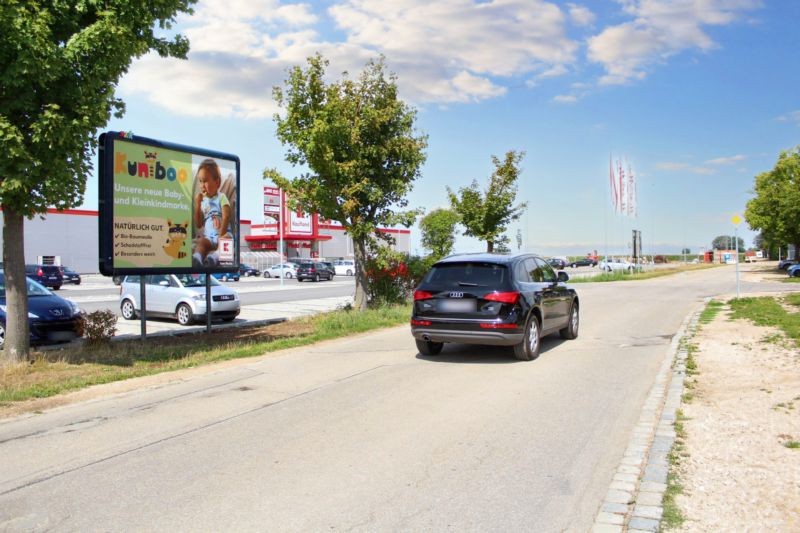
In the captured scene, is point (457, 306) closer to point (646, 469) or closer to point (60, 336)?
point (646, 469)

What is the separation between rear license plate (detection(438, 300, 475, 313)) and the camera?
942cm

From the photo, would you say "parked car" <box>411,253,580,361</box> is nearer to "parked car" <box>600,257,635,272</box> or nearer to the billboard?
the billboard

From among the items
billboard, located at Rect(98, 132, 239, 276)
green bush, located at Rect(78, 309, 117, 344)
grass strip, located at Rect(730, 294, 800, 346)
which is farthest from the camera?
grass strip, located at Rect(730, 294, 800, 346)

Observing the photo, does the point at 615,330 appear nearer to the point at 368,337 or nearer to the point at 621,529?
the point at 368,337

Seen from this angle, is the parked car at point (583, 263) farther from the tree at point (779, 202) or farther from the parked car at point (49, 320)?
the parked car at point (49, 320)

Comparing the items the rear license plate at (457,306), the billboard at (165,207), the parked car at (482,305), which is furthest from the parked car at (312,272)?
the rear license plate at (457,306)

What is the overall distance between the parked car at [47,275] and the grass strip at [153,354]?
27.1 meters

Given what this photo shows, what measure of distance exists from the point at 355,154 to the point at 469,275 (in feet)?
27.8

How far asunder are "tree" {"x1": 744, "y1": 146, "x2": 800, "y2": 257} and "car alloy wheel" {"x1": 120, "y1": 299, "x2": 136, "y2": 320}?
50256 millimetres

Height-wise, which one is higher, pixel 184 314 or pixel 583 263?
pixel 583 263

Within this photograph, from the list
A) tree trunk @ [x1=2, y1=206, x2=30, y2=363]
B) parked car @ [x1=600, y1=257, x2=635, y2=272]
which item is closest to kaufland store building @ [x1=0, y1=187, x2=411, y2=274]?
parked car @ [x1=600, y1=257, x2=635, y2=272]

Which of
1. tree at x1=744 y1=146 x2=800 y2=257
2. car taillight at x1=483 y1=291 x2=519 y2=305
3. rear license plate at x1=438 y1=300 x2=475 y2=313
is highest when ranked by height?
tree at x1=744 y1=146 x2=800 y2=257

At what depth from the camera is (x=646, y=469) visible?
16.0 ft

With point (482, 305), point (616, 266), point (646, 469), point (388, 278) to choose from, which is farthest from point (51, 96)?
point (616, 266)
